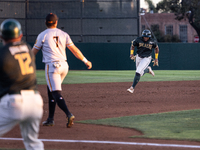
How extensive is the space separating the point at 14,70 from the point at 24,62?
0.13m

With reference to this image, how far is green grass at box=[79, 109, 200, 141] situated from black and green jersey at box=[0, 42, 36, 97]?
8.95 feet

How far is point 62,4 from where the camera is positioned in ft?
111

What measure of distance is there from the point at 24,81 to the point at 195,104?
23.1ft

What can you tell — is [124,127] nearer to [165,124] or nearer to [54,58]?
[165,124]

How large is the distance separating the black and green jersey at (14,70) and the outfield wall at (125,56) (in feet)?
90.6

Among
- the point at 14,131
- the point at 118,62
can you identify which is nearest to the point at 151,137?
the point at 14,131

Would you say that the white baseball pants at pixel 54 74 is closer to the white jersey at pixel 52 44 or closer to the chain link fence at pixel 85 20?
the white jersey at pixel 52 44

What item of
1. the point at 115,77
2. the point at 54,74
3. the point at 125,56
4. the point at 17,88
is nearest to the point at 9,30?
the point at 17,88

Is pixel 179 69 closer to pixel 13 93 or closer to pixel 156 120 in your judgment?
pixel 156 120

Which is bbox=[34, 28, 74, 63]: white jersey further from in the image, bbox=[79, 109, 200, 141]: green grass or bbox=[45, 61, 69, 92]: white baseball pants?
bbox=[79, 109, 200, 141]: green grass

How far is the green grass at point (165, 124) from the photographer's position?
5787 mm

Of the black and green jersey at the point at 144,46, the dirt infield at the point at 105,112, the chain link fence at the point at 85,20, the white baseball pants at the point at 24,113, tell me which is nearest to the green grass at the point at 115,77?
the black and green jersey at the point at 144,46

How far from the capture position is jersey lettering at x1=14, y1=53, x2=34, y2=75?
3523 mm

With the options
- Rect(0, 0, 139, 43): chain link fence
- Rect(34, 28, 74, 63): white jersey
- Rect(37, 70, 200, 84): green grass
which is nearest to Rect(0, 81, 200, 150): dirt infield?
Rect(34, 28, 74, 63): white jersey
